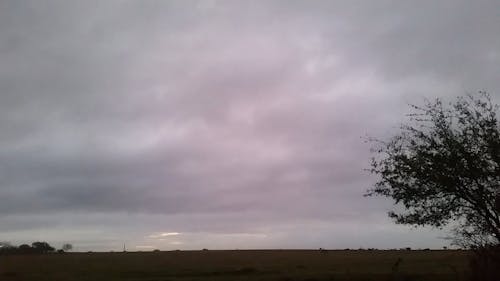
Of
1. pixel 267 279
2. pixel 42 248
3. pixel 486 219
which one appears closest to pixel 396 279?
pixel 267 279

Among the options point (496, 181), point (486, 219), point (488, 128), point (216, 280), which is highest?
point (488, 128)

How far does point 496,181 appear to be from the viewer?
2647 cm

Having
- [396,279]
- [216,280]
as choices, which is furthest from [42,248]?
[396,279]

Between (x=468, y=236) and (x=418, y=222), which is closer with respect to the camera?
(x=468, y=236)

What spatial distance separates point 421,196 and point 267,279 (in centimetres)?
2292

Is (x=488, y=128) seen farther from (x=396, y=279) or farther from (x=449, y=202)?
(x=396, y=279)

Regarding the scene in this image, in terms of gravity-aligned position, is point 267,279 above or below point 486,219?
below

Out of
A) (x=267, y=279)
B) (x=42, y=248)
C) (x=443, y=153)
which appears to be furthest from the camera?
(x=42, y=248)

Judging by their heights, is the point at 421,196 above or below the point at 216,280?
above

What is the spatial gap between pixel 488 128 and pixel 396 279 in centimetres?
1653

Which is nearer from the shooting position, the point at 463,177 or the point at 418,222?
the point at 463,177

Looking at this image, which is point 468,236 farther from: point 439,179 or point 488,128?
point 488,128

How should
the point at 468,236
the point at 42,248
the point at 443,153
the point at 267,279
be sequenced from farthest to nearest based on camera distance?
1. the point at 42,248
2. the point at 267,279
3. the point at 443,153
4. the point at 468,236

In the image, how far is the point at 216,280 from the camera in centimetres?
5050
